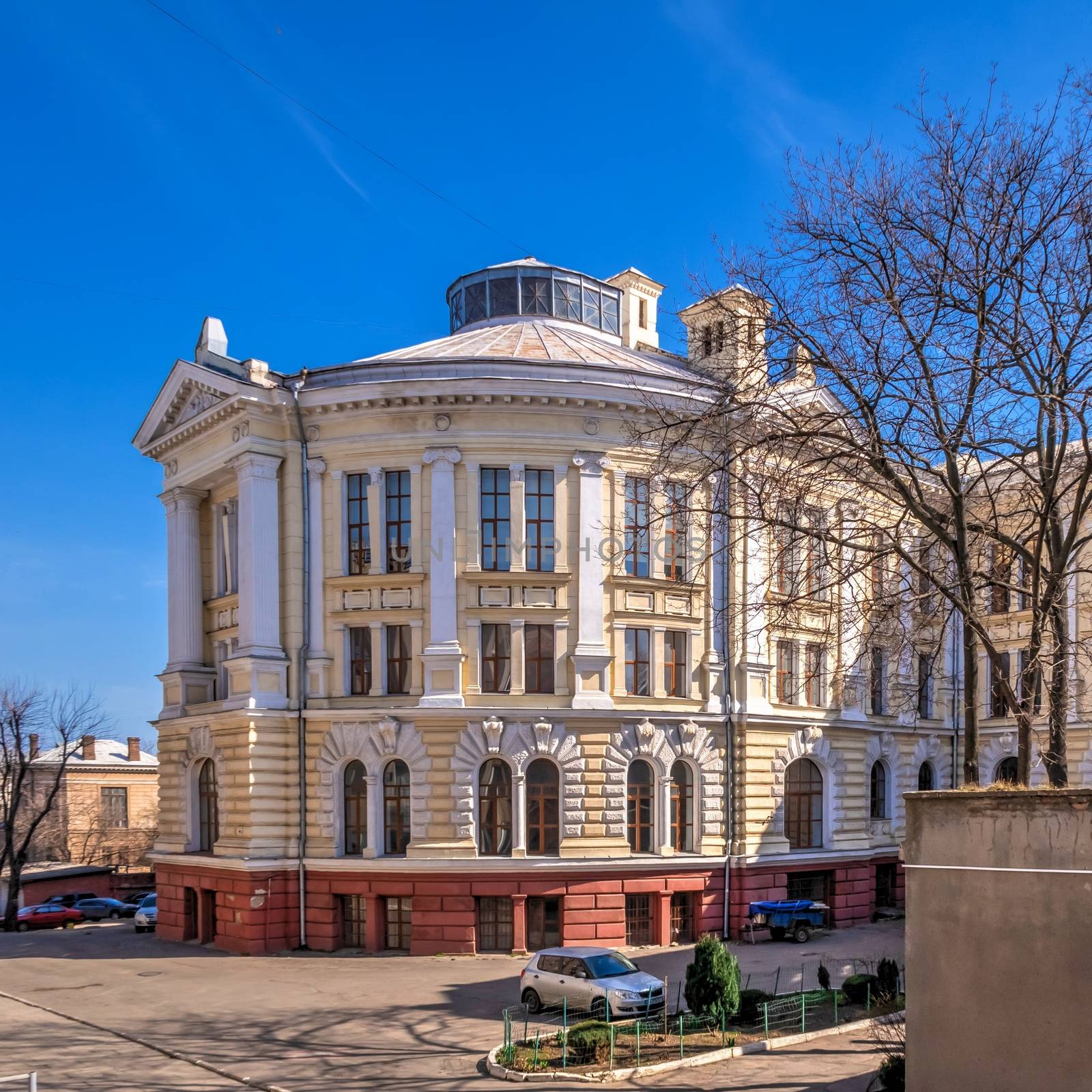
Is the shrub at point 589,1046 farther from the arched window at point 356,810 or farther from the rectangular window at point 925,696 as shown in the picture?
the rectangular window at point 925,696

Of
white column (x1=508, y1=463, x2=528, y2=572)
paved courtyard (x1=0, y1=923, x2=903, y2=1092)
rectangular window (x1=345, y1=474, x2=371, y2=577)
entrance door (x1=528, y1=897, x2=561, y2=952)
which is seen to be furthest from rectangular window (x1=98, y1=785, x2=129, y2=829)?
white column (x1=508, y1=463, x2=528, y2=572)

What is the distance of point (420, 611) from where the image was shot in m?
33.7

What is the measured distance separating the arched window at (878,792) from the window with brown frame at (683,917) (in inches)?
364

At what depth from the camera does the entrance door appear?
107 ft

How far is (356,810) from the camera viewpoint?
111 ft

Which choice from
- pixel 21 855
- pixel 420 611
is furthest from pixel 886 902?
pixel 21 855

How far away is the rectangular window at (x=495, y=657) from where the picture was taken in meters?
33.6

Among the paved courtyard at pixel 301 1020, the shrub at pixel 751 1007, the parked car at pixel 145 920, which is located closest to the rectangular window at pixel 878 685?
the paved courtyard at pixel 301 1020

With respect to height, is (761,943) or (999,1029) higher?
(999,1029)

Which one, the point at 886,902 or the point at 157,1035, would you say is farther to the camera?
the point at 886,902

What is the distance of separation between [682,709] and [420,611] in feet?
26.0

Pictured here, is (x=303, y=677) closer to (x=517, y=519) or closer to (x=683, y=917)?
(x=517, y=519)

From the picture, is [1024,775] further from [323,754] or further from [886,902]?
[886,902]

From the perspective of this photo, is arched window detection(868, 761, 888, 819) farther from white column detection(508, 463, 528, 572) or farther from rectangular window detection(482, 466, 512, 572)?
rectangular window detection(482, 466, 512, 572)
